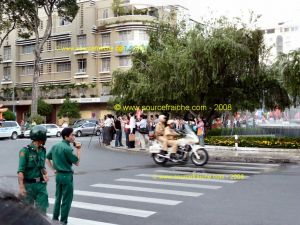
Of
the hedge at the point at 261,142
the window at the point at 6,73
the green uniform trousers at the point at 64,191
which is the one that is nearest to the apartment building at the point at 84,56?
the window at the point at 6,73

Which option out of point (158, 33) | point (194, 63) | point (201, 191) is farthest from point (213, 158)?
point (158, 33)

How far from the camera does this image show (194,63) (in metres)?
22.2

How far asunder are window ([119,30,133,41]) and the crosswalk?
39.2 m

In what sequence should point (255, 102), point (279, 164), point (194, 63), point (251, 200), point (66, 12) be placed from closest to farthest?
1. point (251, 200)
2. point (279, 164)
3. point (194, 63)
4. point (255, 102)
5. point (66, 12)

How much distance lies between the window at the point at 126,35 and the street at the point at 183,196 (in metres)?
39.1

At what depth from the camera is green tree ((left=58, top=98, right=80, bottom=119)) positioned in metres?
52.8

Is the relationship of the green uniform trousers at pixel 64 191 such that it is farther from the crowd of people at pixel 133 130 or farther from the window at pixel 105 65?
the window at pixel 105 65

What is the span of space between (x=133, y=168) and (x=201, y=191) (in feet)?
16.0

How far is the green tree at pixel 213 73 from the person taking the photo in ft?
72.8

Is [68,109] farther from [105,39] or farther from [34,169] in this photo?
[34,169]

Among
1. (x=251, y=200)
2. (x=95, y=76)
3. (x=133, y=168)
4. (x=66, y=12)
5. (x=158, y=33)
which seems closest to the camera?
(x=251, y=200)

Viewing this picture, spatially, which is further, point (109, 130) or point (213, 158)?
point (109, 130)

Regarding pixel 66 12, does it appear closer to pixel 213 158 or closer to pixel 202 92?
pixel 202 92

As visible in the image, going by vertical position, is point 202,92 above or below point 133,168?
above
